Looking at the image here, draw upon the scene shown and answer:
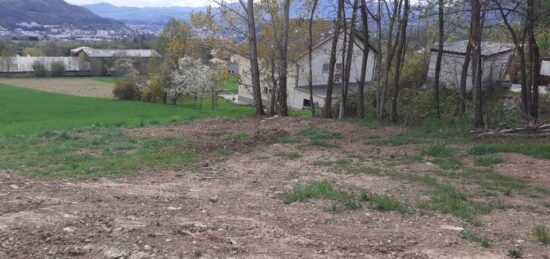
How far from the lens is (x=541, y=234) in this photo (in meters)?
5.19

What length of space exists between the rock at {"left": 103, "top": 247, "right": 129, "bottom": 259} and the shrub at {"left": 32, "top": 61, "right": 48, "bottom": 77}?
88.7 meters

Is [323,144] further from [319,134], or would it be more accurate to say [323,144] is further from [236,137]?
[236,137]

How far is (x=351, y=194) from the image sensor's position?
23.1 feet

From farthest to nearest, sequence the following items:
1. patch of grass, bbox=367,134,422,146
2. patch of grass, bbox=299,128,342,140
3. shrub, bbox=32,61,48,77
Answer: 1. shrub, bbox=32,61,48,77
2. patch of grass, bbox=299,128,342,140
3. patch of grass, bbox=367,134,422,146

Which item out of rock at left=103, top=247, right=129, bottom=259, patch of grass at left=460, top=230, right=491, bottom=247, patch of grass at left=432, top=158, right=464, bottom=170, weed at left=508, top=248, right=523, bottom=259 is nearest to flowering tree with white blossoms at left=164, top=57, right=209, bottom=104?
patch of grass at left=432, top=158, right=464, bottom=170

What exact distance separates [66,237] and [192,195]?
2.42 metres

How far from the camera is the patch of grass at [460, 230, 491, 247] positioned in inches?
198

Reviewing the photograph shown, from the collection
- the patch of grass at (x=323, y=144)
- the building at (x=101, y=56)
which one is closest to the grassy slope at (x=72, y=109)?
the patch of grass at (x=323, y=144)

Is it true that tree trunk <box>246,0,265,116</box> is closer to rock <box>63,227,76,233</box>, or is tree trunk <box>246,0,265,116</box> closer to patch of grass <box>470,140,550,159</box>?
→ patch of grass <box>470,140,550,159</box>

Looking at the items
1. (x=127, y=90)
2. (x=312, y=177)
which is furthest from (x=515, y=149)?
(x=127, y=90)

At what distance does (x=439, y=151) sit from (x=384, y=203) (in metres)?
4.58

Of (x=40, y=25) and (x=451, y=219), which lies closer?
(x=451, y=219)

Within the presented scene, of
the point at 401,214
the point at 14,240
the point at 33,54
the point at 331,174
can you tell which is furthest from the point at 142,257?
the point at 33,54

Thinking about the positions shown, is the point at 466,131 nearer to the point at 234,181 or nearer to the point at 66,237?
the point at 234,181
